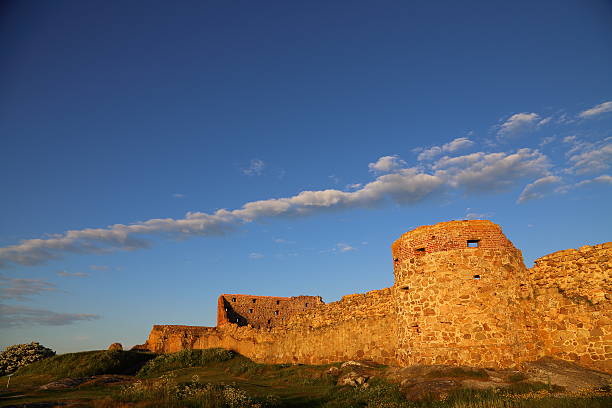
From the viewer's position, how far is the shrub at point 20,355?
3362 cm

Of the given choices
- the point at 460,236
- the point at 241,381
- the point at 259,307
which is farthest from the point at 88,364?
the point at 460,236

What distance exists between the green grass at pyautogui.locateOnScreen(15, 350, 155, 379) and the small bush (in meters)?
1.42

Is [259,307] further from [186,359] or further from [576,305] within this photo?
[576,305]

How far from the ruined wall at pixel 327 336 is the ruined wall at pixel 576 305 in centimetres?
683

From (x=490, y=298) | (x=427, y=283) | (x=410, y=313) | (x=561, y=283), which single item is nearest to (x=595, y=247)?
(x=561, y=283)

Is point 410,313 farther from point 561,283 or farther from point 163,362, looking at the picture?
point 163,362

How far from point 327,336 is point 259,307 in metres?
23.2

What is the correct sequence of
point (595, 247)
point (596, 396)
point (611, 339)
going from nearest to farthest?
point (596, 396) < point (611, 339) < point (595, 247)

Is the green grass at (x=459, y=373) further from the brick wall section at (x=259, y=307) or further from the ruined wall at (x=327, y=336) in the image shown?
the brick wall section at (x=259, y=307)

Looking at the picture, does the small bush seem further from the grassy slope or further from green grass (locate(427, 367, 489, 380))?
green grass (locate(427, 367, 489, 380))

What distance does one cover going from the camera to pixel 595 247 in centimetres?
1337

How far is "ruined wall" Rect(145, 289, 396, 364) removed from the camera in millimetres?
19109

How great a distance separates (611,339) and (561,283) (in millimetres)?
2315

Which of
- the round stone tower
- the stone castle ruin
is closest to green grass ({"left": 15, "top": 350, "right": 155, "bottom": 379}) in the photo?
the stone castle ruin
